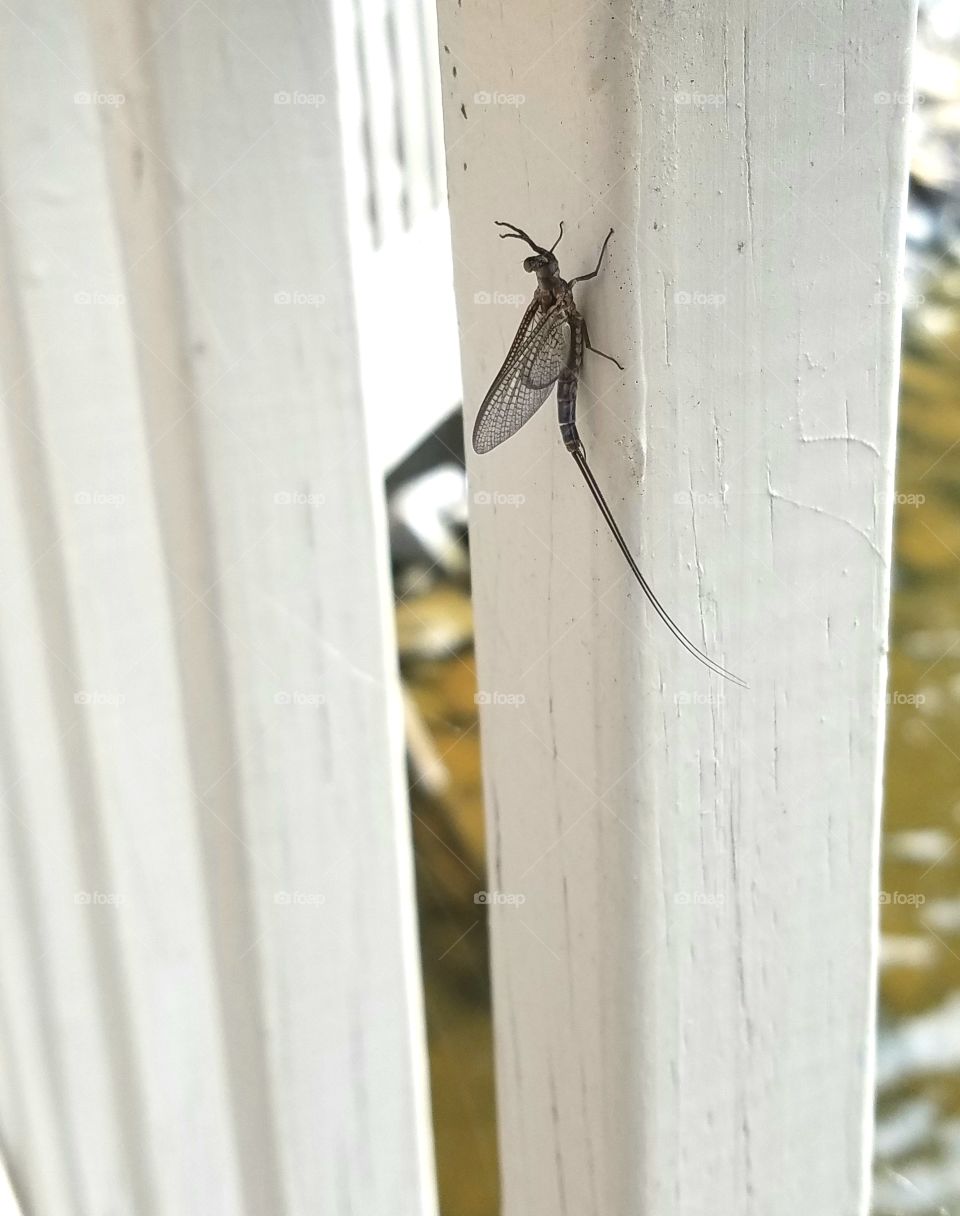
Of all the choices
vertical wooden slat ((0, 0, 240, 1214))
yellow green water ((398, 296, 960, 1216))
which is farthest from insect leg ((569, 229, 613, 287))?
vertical wooden slat ((0, 0, 240, 1214))

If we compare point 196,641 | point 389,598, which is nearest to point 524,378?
point 389,598

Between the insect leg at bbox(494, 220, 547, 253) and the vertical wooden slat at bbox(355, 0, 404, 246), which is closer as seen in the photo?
the insect leg at bbox(494, 220, 547, 253)

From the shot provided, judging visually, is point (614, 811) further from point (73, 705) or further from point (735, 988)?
point (73, 705)

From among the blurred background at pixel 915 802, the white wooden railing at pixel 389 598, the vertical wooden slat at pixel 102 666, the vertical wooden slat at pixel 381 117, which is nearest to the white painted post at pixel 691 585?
the white wooden railing at pixel 389 598

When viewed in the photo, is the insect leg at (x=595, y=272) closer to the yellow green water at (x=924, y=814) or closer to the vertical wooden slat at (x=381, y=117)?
the yellow green water at (x=924, y=814)

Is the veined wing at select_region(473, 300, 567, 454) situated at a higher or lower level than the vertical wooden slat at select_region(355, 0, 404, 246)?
lower

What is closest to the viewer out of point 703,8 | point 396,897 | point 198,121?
point 703,8

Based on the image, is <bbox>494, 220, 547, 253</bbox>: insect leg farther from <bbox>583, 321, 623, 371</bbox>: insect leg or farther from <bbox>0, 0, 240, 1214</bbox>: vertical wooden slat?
<bbox>0, 0, 240, 1214</bbox>: vertical wooden slat

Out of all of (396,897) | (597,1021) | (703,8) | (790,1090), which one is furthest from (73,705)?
(703,8)

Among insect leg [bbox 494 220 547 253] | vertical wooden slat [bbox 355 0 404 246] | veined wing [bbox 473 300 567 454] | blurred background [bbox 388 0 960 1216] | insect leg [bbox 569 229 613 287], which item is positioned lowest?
blurred background [bbox 388 0 960 1216]
